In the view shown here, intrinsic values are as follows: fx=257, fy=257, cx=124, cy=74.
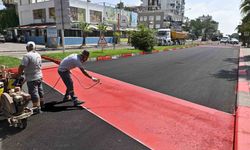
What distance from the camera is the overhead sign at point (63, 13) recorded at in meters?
18.5

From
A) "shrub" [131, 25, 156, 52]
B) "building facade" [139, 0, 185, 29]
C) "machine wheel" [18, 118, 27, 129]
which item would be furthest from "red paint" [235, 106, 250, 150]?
"building facade" [139, 0, 185, 29]

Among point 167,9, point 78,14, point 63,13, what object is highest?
point 167,9

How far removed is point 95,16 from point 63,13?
32.6 meters

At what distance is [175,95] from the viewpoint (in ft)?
29.1

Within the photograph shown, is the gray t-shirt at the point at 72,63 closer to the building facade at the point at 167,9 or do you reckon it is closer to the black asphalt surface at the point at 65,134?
the black asphalt surface at the point at 65,134

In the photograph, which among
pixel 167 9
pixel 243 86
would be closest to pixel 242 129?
pixel 243 86

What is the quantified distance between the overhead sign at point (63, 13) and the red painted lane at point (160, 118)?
33.1ft

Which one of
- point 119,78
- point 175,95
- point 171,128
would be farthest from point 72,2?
point 171,128

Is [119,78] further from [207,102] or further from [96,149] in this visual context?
[96,149]

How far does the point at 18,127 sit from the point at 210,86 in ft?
24.9

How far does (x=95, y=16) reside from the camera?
165 ft

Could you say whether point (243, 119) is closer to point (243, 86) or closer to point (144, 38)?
point (243, 86)

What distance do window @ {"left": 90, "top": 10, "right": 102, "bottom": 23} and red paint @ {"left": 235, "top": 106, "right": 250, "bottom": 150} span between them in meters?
44.8

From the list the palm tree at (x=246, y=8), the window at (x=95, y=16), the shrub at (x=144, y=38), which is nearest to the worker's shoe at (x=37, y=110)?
the shrub at (x=144, y=38)
